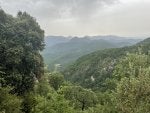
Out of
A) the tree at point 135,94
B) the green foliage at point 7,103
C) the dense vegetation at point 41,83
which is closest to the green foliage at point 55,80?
the dense vegetation at point 41,83

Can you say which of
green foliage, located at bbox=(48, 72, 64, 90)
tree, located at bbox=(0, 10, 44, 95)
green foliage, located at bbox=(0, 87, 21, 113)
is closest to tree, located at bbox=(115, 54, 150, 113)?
green foliage, located at bbox=(0, 87, 21, 113)

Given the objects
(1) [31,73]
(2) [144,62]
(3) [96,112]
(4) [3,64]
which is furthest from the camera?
(1) [31,73]

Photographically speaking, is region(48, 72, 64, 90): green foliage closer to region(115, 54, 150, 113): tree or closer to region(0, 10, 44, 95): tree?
region(0, 10, 44, 95): tree

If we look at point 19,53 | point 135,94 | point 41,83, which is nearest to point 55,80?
point 41,83

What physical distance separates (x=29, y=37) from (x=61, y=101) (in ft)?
144

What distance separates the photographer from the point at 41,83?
94.2m

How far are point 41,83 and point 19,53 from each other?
12471mm

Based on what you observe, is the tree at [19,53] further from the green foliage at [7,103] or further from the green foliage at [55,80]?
the green foliage at [7,103]

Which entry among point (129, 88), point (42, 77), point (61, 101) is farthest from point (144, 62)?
point (42, 77)

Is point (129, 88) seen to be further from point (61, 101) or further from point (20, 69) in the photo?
point (20, 69)

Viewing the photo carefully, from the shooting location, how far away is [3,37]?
91.2 meters

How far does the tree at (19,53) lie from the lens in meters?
83.4

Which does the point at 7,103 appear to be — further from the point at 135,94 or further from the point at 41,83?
the point at 41,83

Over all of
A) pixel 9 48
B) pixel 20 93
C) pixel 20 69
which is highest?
pixel 9 48
